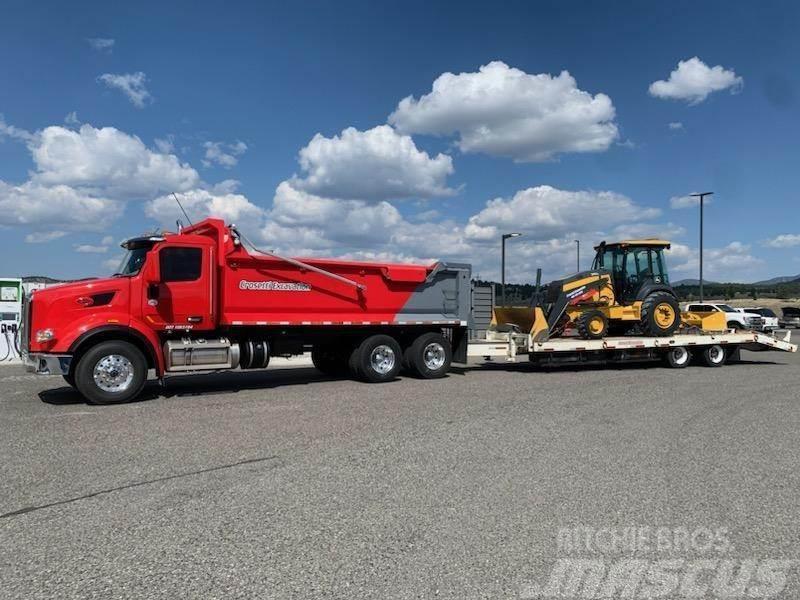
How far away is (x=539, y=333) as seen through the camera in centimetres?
1524

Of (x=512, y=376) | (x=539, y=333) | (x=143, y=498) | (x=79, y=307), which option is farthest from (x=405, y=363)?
(x=143, y=498)

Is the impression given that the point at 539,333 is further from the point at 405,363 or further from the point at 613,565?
the point at 613,565

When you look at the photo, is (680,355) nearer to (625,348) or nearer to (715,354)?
(715,354)

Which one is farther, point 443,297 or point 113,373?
point 443,297

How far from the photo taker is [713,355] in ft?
56.5

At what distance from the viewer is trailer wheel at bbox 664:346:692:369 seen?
1661 centimetres

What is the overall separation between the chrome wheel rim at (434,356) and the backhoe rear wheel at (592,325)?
157 inches

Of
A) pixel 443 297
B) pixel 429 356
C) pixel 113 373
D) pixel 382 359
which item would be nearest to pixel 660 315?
pixel 443 297

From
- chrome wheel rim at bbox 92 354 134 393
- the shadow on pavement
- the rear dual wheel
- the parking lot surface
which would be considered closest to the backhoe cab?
the rear dual wheel

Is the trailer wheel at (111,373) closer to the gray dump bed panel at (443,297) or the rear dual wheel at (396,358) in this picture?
the rear dual wheel at (396,358)

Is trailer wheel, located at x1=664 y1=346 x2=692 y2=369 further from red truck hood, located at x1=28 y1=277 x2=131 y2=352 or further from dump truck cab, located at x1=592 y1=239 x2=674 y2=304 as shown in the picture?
red truck hood, located at x1=28 y1=277 x2=131 y2=352

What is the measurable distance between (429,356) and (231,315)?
436cm

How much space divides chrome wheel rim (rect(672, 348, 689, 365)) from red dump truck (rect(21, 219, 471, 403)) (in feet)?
19.4

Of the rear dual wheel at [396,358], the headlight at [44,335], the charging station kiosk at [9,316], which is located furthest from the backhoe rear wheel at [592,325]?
the charging station kiosk at [9,316]
